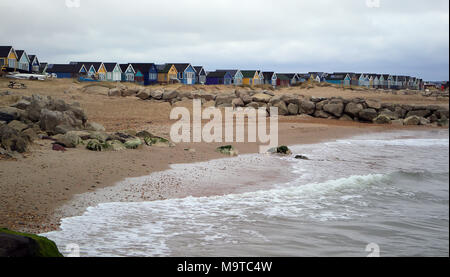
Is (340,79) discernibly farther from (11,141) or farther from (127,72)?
(11,141)

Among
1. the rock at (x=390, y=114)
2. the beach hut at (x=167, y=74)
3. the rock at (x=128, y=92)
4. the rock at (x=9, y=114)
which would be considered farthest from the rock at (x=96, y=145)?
the beach hut at (x=167, y=74)

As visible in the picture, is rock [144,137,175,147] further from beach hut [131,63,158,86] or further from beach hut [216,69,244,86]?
beach hut [216,69,244,86]

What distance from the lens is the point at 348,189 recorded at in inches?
391

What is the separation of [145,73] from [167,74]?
372 cm

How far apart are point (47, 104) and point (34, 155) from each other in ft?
18.4

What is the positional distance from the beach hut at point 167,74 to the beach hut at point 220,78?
10.1 m

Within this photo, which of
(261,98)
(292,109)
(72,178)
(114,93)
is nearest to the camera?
(72,178)

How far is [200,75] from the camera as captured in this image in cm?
7588

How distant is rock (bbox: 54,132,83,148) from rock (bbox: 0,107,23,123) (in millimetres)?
2602

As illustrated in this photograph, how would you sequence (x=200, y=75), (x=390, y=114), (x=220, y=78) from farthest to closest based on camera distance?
(x=220, y=78), (x=200, y=75), (x=390, y=114)

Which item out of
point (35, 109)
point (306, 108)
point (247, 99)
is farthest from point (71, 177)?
point (247, 99)
